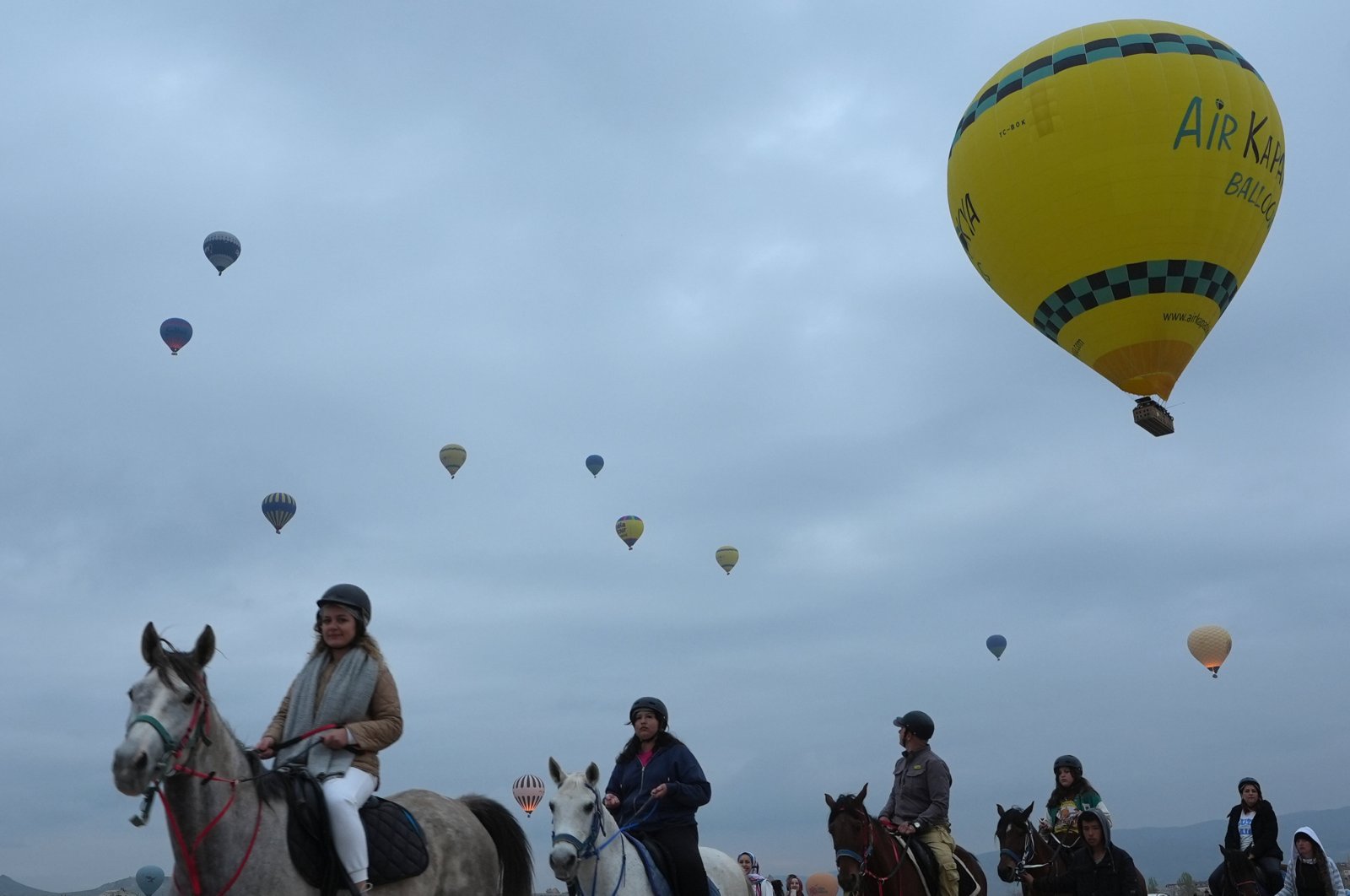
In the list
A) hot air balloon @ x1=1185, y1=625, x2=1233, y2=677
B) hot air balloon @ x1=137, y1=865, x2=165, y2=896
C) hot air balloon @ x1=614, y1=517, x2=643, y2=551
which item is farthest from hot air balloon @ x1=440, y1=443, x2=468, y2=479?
hot air balloon @ x1=1185, y1=625, x2=1233, y2=677

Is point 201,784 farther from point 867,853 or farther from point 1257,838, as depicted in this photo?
point 1257,838

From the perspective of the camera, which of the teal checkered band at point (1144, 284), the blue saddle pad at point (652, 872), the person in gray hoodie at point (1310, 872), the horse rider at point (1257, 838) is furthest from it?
the teal checkered band at point (1144, 284)

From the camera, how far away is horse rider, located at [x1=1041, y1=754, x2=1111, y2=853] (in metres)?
15.9

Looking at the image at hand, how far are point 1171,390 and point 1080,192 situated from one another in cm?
655

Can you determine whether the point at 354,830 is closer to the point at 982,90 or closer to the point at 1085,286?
the point at 1085,286

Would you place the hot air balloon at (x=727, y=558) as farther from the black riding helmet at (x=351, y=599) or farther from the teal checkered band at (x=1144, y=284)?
the black riding helmet at (x=351, y=599)

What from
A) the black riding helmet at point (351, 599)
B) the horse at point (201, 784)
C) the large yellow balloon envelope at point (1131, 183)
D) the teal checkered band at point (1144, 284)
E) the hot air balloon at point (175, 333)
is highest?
the hot air balloon at point (175, 333)

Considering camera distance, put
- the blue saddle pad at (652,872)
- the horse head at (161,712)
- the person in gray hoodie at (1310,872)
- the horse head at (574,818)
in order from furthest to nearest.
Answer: the person in gray hoodie at (1310,872) → the blue saddle pad at (652,872) → the horse head at (574,818) → the horse head at (161,712)

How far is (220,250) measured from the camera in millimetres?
59938

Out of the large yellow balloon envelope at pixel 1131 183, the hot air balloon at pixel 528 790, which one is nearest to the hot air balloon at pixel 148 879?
the hot air balloon at pixel 528 790

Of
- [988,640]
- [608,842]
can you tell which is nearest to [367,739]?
[608,842]

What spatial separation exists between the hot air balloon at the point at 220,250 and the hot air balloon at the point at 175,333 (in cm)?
322

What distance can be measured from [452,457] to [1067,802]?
175ft

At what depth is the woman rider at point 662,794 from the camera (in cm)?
1127
